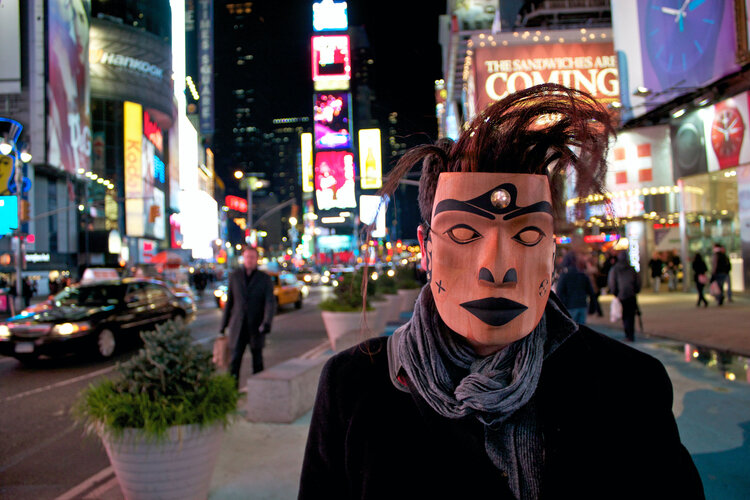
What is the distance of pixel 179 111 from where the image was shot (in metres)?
69.6

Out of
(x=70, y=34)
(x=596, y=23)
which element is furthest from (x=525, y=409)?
(x=70, y=34)

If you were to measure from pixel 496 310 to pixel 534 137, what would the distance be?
1.66 ft

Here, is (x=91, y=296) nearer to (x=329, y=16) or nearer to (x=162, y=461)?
(x=162, y=461)

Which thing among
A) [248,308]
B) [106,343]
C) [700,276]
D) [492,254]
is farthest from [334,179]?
[492,254]

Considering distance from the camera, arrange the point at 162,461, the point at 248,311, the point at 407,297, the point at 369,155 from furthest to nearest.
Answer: the point at 369,155, the point at 407,297, the point at 248,311, the point at 162,461

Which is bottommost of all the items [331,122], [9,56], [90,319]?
[90,319]

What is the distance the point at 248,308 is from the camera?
264 inches

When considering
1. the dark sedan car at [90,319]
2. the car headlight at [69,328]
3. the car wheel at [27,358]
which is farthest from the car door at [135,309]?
the car wheel at [27,358]

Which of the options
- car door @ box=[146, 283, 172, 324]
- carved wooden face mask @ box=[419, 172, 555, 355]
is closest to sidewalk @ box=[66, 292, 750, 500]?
carved wooden face mask @ box=[419, 172, 555, 355]

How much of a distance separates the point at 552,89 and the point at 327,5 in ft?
123

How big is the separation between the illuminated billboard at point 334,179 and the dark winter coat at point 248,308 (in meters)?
28.7

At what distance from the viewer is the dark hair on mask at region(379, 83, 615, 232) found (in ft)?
4.68

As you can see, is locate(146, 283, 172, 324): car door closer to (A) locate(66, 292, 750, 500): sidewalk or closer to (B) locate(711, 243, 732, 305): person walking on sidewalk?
(A) locate(66, 292, 750, 500): sidewalk

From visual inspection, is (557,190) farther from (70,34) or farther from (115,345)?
(70,34)
